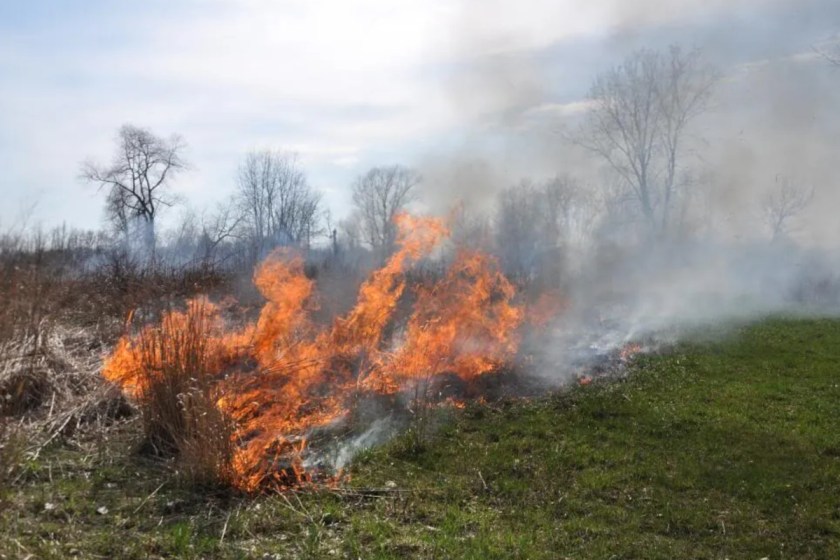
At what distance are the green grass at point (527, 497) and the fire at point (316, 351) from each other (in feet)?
2.56

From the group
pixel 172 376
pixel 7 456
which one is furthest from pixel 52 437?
pixel 7 456

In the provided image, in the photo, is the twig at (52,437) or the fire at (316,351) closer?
the twig at (52,437)

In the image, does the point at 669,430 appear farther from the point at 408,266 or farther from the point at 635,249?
the point at 635,249

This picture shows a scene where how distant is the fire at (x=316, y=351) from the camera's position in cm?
628

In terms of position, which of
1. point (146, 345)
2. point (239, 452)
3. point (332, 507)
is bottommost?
point (332, 507)

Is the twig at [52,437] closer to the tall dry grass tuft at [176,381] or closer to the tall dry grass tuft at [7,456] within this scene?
the tall dry grass tuft at [7,456]

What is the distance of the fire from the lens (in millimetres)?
6277

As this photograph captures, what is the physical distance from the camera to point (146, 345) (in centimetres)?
624

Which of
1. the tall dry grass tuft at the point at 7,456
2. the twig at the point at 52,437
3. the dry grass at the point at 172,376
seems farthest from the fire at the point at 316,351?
the tall dry grass tuft at the point at 7,456

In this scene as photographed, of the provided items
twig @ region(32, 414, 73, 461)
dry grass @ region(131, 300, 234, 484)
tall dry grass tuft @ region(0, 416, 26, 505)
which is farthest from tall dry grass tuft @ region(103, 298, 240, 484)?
tall dry grass tuft @ region(0, 416, 26, 505)

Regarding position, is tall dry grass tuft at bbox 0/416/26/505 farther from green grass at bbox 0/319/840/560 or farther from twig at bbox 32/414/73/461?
twig at bbox 32/414/73/461

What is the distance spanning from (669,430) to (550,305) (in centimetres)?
767

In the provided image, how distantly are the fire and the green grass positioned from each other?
2.56ft

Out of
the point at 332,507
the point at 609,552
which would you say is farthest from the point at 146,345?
the point at 609,552
